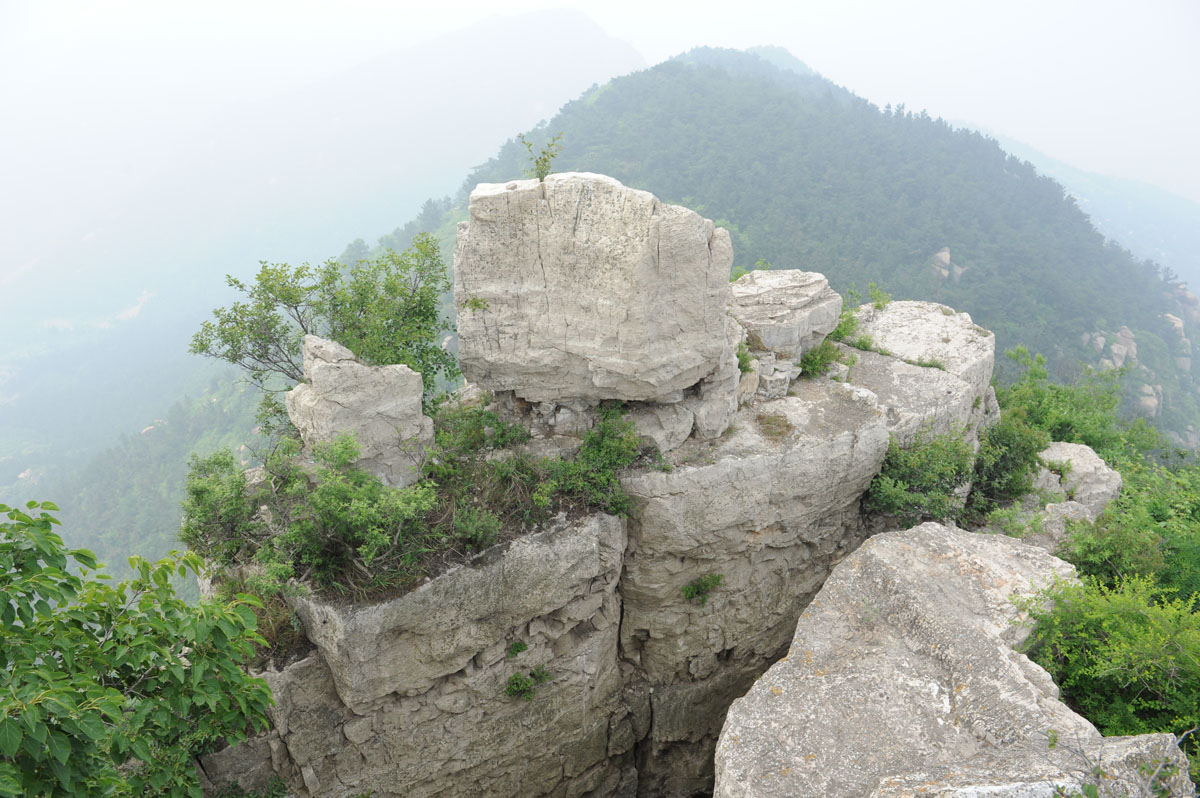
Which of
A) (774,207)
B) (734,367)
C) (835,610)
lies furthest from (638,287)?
(774,207)

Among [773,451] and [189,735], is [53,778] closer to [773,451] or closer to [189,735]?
[189,735]

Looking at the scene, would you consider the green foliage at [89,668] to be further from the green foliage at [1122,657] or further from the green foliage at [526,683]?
the green foliage at [1122,657]

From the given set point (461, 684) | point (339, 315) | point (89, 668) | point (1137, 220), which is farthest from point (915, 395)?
point (1137, 220)

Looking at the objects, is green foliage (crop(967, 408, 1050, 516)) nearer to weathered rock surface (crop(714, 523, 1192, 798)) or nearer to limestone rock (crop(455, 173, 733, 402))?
weathered rock surface (crop(714, 523, 1192, 798))

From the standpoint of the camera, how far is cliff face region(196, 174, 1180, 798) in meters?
10.9

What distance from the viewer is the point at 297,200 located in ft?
557

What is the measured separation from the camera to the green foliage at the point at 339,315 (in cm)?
1205

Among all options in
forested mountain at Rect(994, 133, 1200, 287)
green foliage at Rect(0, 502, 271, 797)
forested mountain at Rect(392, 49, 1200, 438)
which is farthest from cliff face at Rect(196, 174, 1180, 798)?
forested mountain at Rect(994, 133, 1200, 287)

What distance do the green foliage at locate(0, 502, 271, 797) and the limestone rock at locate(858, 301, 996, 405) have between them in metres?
16.3

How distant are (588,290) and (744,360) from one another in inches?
173

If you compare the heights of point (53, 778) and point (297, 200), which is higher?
point (53, 778)

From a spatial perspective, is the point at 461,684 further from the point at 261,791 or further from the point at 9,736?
the point at 9,736

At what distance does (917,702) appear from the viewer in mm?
8398

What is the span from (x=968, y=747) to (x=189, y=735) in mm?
9782
